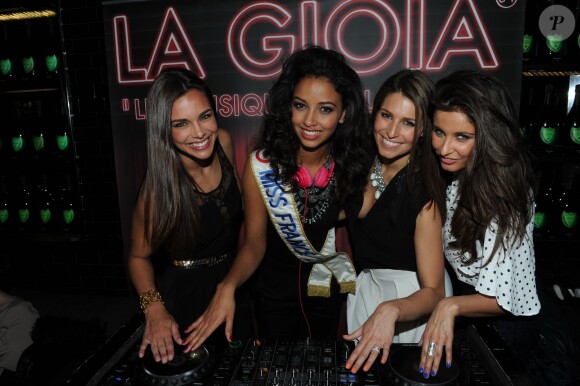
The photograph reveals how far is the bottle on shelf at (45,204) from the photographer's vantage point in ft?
13.1

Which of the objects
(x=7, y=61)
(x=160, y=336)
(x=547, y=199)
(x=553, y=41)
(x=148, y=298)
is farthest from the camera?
(x=7, y=61)

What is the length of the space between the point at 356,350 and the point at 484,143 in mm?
898

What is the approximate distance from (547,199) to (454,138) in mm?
2307

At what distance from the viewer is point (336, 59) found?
83.7 inches

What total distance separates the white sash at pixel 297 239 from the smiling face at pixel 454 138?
88 cm

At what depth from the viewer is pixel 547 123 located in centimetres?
335

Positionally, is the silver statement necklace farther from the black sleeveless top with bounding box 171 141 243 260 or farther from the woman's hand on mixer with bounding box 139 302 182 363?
the woman's hand on mixer with bounding box 139 302 182 363

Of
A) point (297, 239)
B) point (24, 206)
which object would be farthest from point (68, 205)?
point (297, 239)

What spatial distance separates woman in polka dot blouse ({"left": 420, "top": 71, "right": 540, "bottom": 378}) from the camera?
5.11 feet

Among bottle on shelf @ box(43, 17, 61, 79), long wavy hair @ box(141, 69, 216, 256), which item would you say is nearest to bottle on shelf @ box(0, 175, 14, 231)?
bottle on shelf @ box(43, 17, 61, 79)

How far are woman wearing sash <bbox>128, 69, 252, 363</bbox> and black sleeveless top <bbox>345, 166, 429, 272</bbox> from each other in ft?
2.34

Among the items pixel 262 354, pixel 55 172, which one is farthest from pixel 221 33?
pixel 262 354

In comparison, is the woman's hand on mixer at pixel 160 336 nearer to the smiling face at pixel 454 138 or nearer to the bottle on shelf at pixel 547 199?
the smiling face at pixel 454 138

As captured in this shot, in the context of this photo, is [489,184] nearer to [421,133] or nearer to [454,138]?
[454,138]
